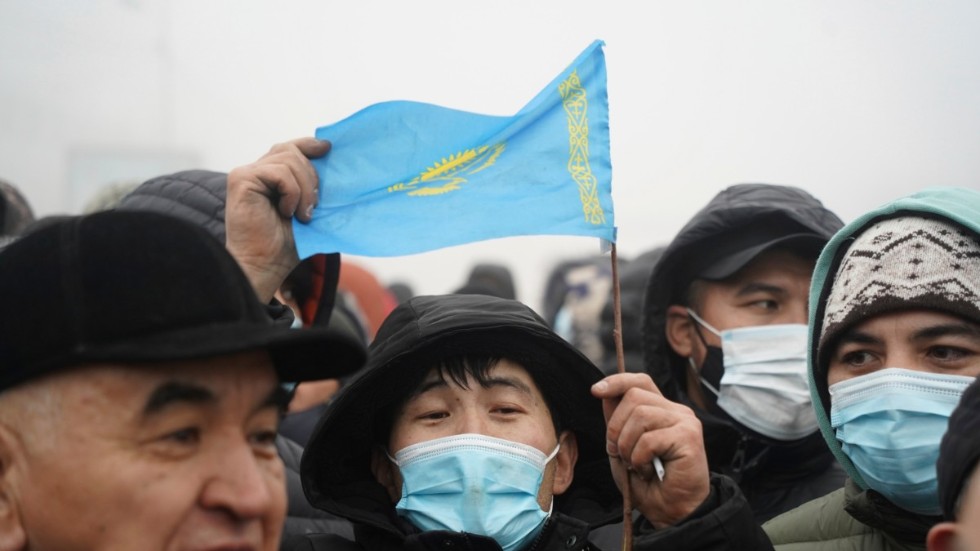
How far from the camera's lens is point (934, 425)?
310 cm

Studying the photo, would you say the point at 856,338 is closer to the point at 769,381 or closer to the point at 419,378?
the point at 769,381

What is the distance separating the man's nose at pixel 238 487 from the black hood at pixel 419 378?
119cm

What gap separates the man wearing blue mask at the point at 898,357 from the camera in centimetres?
312

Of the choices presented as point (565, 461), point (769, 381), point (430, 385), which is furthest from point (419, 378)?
point (769, 381)

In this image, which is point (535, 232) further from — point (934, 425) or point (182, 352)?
point (182, 352)

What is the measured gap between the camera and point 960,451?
2.16m

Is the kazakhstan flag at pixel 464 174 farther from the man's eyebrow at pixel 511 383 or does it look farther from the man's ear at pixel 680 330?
the man's ear at pixel 680 330

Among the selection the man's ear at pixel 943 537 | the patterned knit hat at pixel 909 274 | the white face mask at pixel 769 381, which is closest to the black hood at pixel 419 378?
Result: the patterned knit hat at pixel 909 274

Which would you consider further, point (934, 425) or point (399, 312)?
point (399, 312)

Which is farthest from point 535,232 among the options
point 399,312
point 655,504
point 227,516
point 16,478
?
point 16,478

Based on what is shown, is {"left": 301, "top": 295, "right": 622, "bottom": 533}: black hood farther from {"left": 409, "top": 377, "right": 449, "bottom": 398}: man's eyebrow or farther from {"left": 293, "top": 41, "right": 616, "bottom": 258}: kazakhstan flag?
{"left": 293, "top": 41, "right": 616, "bottom": 258}: kazakhstan flag

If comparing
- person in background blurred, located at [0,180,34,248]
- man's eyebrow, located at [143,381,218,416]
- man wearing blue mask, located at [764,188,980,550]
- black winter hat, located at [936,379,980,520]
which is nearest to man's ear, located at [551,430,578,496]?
man wearing blue mask, located at [764,188,980,550]

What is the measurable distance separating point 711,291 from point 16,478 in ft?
10.3

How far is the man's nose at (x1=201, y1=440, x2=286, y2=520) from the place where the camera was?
1991mm
